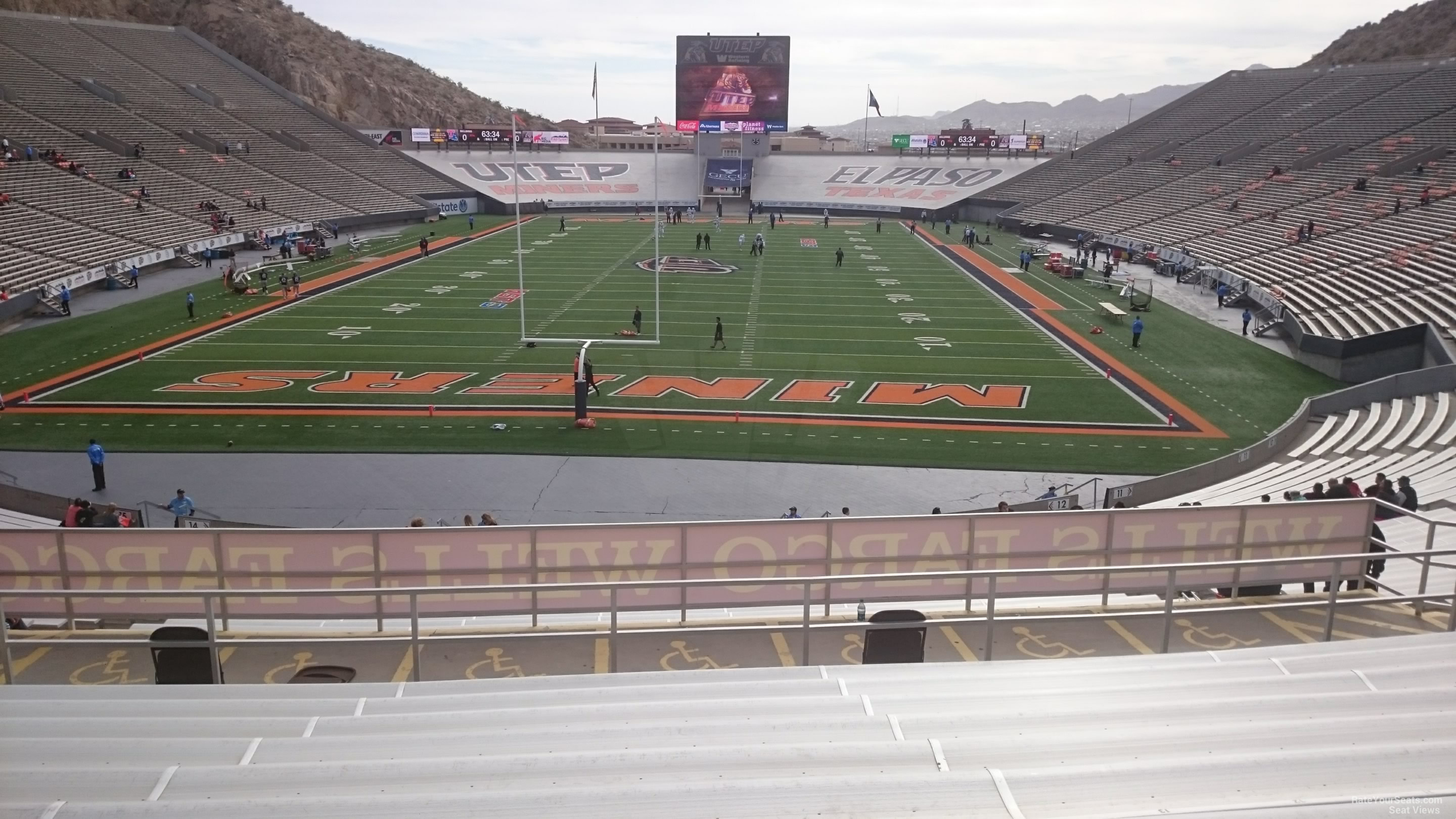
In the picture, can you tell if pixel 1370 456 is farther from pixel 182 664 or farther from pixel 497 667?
pixel 182 664

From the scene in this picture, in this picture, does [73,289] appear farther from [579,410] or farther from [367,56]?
[367,56]

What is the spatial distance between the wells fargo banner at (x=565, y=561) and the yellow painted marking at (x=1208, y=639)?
23.3 inches

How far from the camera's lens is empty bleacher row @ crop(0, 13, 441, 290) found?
119ft

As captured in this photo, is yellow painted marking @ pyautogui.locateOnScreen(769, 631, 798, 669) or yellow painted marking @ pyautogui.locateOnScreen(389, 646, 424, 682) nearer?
yellow painted marking @ pyautogui.locateOnScreen(389, 646, 424, 682)

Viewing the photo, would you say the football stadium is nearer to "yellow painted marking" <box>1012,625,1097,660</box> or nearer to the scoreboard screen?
"yellow painted marking" <box>1012,625,1097,660</box>

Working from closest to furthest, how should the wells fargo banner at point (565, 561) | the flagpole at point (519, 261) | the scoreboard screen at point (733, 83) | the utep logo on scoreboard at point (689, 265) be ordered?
the wells fargo banner at point (565, 561), the flagpole at point (519, 261), the utep logo on scoreboard at point (689, 265), the scoreboard screen at point (733, 83)

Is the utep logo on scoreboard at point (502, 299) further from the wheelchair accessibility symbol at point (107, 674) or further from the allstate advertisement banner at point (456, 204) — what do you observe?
the allstate advertisement banner at point (456, 204)

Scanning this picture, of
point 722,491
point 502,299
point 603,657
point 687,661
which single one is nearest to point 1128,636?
point 687,661

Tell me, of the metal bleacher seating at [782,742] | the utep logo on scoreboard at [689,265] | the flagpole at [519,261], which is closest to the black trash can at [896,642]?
the metal bleacher seating at [782,742]

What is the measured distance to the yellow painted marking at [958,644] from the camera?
707cm

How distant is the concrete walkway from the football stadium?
125 millimetres

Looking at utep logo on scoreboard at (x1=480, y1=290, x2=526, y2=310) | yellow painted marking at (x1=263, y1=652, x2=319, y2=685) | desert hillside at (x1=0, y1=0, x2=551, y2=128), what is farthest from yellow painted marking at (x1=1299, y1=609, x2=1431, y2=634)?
desert hillside at (x1=0, y1=0, x2=551, y2=128)

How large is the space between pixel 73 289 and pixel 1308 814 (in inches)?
1454

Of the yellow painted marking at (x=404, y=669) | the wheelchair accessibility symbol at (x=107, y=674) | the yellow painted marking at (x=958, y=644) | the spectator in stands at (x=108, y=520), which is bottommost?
the spectator in stands at (x=108, y=520)
